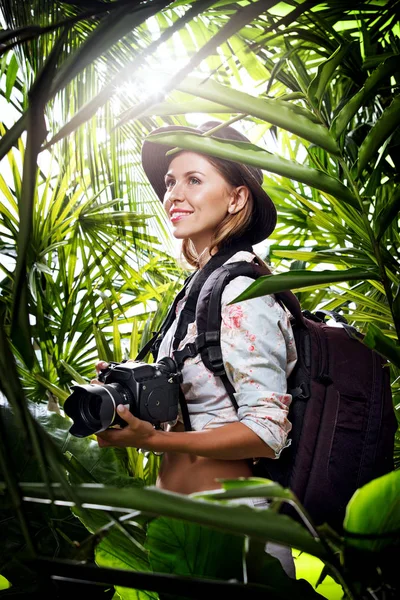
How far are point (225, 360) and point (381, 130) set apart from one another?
46cm

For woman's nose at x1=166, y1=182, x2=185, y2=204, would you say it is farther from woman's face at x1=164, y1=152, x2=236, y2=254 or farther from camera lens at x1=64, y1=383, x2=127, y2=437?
camera lens at x1=64, y1=383, x2=127, y2=437

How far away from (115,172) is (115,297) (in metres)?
0.33

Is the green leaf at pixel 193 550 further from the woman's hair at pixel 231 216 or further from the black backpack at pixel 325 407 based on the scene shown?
the woman's hair at pixel 231 216

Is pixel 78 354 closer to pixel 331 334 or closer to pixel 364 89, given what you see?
pixel 331 334

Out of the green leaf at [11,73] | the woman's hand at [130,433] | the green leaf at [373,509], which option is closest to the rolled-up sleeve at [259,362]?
the woman's hand at [130,433]

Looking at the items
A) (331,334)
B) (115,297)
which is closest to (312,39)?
(331,334)

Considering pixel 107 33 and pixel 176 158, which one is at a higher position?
pixel 176 158

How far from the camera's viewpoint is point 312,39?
1123 mm

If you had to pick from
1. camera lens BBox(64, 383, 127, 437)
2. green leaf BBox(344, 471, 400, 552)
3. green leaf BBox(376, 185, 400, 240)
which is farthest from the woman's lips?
green leaf BBox(344, 471, 400, 552)

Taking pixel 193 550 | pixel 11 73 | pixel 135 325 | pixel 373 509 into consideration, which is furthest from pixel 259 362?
pixel 11 73

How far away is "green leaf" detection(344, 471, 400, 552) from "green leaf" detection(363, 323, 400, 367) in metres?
0.11

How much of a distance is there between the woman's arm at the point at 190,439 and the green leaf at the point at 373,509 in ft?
1.61

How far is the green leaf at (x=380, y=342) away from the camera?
370 millimetres

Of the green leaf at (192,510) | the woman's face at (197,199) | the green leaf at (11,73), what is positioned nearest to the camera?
the green leaf at (192,510)
